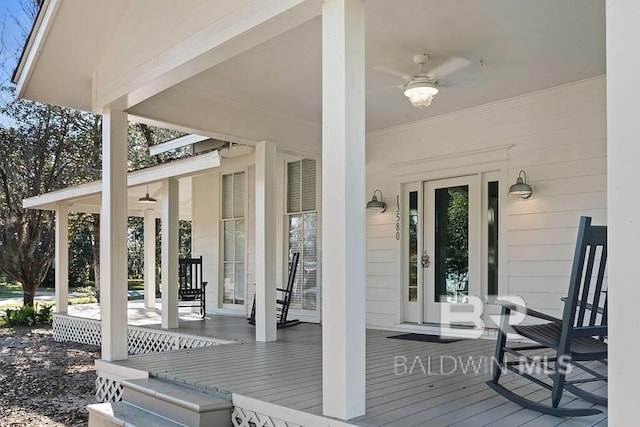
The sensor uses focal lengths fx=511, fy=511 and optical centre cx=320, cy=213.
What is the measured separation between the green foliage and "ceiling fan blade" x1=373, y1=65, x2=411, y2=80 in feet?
34.0

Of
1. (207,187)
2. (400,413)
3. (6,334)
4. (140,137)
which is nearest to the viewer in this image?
(400,413)

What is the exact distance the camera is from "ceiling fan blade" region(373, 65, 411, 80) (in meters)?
4.56

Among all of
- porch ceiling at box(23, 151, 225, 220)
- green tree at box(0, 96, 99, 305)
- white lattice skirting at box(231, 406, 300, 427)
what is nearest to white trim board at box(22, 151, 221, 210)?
porch ceiling at box(23, 151, 225, 220)

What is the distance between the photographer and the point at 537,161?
207 inches

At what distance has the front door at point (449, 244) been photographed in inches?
229

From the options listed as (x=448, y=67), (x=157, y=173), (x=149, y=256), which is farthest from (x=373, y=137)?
(x=149, y=256)

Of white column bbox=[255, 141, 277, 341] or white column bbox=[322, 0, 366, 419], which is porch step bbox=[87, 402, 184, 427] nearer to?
white column bbox=[322, 0, 366, 419]

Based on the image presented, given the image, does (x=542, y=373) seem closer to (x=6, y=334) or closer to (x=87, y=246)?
(x=6, y=334)

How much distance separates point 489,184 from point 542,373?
2.43 m

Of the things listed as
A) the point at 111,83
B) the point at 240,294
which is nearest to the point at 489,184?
the point at 111,83

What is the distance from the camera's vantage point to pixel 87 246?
22.8 meters

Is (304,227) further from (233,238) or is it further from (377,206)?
(233,238)

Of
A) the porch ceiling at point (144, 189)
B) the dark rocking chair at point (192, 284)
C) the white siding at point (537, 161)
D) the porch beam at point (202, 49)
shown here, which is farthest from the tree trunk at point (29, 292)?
the white siding at point (537, 161)

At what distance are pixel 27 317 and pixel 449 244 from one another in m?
9.80
